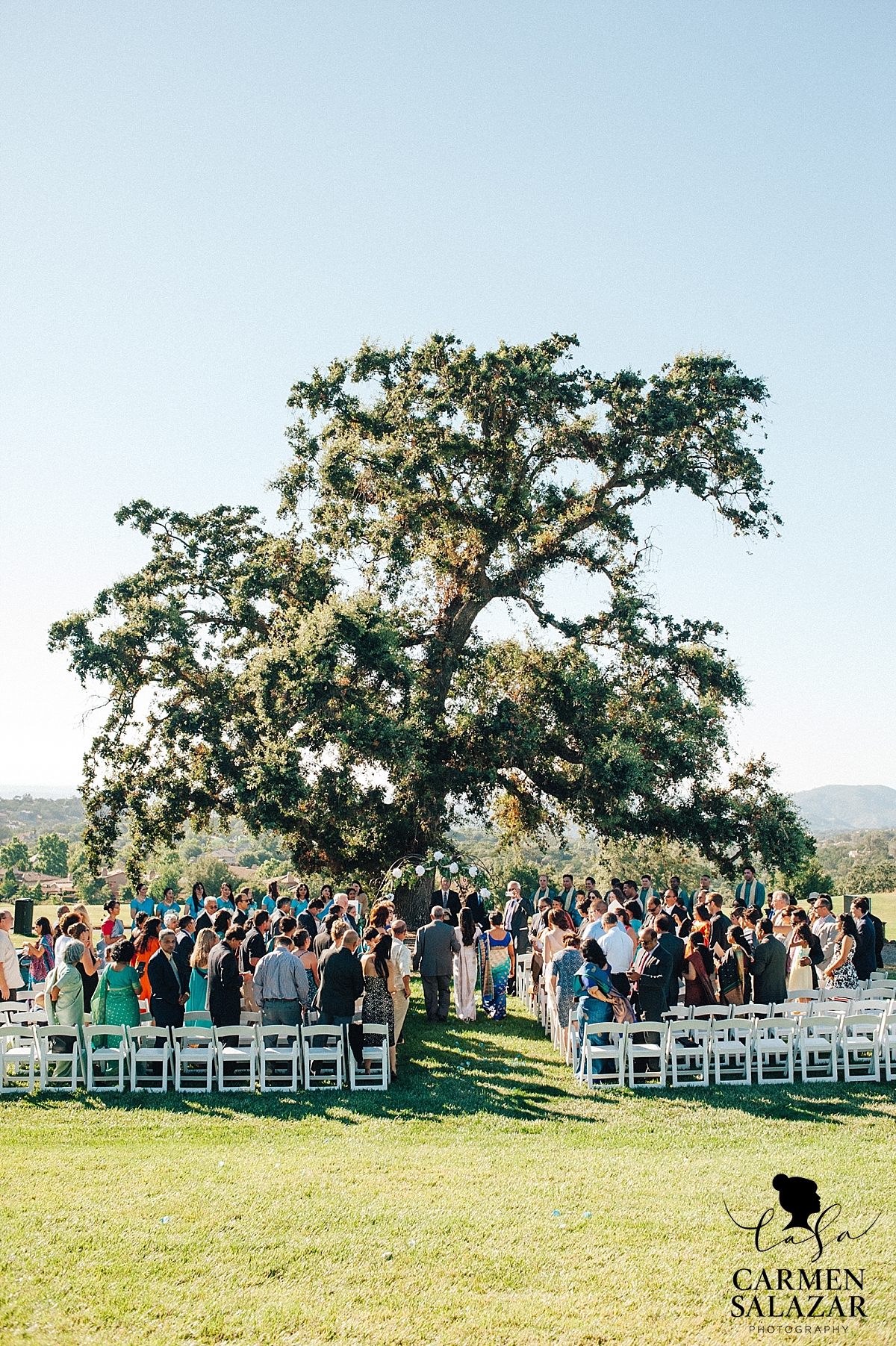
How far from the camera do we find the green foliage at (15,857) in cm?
6819

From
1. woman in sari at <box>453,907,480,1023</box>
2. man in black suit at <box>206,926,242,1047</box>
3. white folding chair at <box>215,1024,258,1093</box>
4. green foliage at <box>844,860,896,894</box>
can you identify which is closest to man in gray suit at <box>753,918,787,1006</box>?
woman in sari at <box>453,907,480,1023</box>

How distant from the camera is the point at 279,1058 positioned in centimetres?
1116

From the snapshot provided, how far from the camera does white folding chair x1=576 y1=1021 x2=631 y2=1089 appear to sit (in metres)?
11.2

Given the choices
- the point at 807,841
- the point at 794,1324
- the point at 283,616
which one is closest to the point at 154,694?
the point at 283,616

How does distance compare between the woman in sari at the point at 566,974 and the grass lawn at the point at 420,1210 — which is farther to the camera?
the woman in sari at the point at 566,974

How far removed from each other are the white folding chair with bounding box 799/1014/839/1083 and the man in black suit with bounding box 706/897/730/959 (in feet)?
4.99

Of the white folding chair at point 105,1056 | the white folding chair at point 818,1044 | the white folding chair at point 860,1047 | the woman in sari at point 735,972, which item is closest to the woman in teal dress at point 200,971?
the white folding chair at point 105,1056

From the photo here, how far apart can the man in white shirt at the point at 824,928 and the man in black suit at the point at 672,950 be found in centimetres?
299

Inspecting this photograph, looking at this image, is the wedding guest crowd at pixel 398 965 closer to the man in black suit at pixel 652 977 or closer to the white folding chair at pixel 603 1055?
the man in black suit at pixel 652 977

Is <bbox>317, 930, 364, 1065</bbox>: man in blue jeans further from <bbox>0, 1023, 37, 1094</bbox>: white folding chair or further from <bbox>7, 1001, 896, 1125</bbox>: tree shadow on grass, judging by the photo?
<bbox>0, 1023, 37, 1094</bbox>: white folding chair

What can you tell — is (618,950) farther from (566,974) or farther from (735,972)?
(735,972)

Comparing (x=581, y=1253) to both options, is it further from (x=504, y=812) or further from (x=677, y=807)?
(x=504, y=812)

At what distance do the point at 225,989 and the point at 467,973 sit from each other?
470cm

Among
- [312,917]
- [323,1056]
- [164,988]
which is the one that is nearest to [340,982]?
[323,1056]
